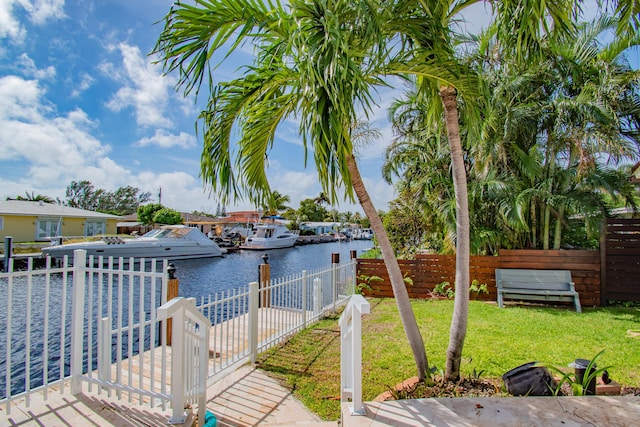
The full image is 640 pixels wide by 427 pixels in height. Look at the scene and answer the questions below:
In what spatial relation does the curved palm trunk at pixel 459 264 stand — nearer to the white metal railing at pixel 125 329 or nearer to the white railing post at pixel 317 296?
the white metal railing at pixel 125 329

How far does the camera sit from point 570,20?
9.29ft

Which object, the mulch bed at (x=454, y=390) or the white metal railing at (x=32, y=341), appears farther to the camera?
the mulch bed at (x=454, y=390)

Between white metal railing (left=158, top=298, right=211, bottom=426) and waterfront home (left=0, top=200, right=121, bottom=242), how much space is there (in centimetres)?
2242

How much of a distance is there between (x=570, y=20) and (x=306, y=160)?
2624 mm

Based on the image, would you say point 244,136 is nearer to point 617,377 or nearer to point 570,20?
point 570,20

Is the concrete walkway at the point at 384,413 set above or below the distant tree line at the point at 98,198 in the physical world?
below

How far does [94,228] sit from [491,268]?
26.8 metres

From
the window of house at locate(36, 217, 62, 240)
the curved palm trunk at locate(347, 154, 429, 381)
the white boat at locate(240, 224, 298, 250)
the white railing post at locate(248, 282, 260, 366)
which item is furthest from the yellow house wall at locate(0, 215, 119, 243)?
the curved palm trunk at locate(347, 154, 429, 381)

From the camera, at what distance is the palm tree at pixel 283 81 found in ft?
6.81

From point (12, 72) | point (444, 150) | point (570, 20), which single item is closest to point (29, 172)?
point (12, 72)

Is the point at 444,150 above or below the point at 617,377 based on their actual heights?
above

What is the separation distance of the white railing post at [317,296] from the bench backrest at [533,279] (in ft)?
12.3

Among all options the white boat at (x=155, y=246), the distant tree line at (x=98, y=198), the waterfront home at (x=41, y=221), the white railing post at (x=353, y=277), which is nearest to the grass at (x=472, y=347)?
the white railing post at (x=353, y=277)

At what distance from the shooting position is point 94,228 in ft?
80.4
